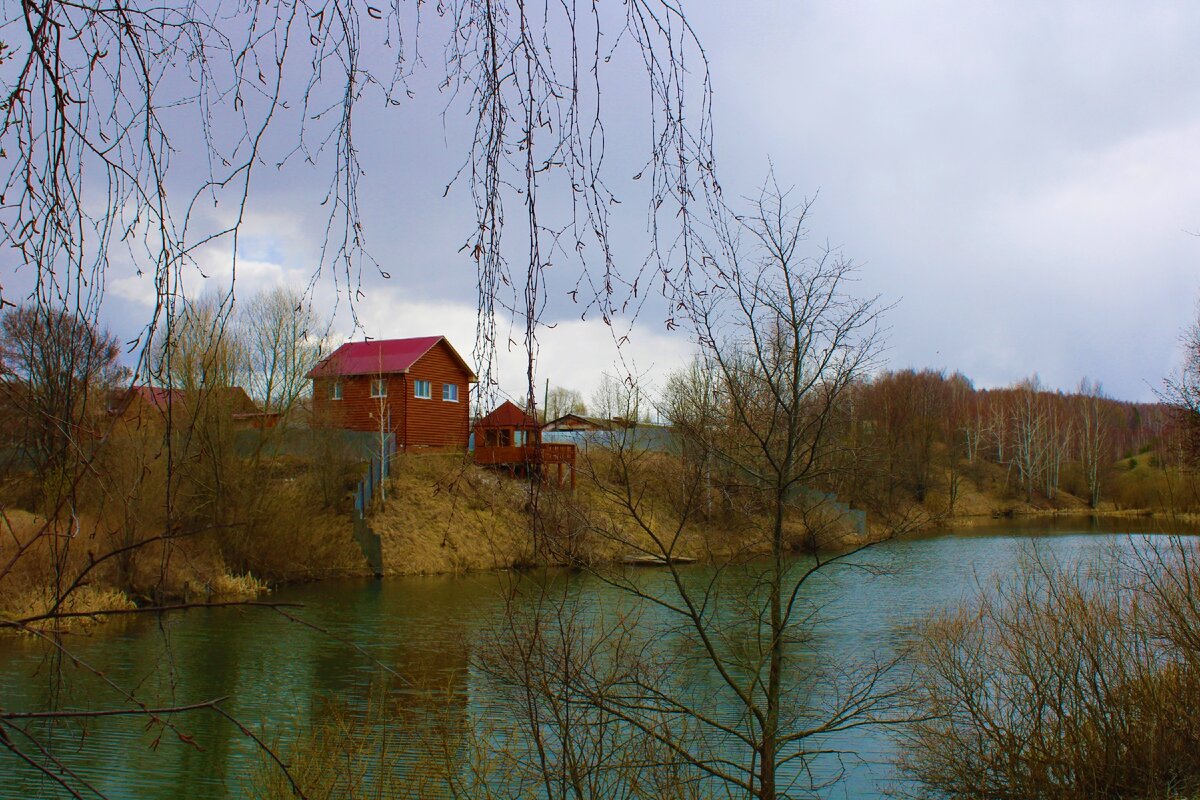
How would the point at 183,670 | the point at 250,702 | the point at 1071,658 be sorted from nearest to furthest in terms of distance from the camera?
the point at 1071,658 < the point at 250,702 < the point at 183,670

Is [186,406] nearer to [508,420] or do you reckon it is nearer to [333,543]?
[333,543]

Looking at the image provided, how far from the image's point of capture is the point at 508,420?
2.71 meters

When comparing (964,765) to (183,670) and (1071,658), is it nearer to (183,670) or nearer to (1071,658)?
(1071,658)

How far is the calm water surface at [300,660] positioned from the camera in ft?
29.0

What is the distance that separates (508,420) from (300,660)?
12950 mm

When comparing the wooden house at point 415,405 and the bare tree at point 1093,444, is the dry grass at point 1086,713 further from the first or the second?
the bare tree at point 1093,444

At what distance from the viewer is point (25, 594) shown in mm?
14773

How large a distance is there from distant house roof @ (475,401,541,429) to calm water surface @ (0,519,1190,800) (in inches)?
132

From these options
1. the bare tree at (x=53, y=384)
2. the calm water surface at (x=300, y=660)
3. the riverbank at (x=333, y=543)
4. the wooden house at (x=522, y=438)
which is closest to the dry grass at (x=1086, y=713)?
the calm water surface at (x=300, y=660)

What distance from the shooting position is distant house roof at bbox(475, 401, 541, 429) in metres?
2.21

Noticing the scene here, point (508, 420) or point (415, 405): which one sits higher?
point (415, 405)

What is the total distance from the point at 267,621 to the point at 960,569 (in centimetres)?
1618

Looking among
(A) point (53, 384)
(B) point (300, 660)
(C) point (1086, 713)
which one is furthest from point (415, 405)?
(A) point (53, 384)

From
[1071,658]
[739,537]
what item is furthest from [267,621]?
[1071,658]
